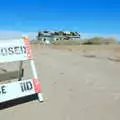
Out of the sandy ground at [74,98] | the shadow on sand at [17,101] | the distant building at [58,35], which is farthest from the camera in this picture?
the distant building at [58,35]

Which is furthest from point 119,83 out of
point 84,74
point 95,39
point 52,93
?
point 95,39

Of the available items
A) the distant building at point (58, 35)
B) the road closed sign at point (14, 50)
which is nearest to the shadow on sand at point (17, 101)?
the road closed sign at point (14, 50)

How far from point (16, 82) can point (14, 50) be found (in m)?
0.63

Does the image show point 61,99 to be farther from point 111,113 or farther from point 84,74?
point 84,74

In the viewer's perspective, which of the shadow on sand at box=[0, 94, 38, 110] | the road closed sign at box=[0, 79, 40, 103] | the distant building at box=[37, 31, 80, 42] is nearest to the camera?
the road closed sign at box=[0, 79, 40, 103]

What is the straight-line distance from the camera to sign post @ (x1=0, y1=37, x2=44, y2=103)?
19.5ft

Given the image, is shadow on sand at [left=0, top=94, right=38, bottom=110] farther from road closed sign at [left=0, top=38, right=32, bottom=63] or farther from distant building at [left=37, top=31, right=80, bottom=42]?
distant building at [left=37, top=31, right=80, bottom=42]

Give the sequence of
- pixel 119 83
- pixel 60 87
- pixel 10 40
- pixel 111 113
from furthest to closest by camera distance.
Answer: pixel 119 83, pixel 60 87, pixel 10 40, pixel 111 113

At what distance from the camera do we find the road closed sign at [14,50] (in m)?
6.11

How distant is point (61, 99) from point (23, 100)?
77 centimetres

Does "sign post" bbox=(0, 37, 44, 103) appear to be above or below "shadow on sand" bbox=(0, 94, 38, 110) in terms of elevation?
above

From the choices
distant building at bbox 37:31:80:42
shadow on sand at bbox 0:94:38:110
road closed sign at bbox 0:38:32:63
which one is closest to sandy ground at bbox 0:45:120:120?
shadow on sand at bbox 0:94:38:110

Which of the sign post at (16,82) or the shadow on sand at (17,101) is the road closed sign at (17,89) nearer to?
the sign post at (16,82)

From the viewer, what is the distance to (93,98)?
21.5 feet
